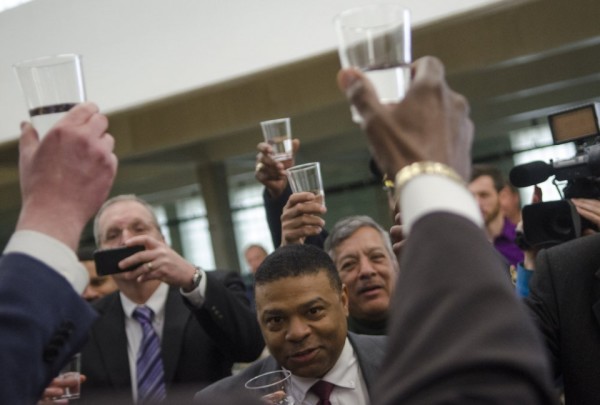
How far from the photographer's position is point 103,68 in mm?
6758

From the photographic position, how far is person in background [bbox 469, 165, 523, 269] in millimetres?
3996

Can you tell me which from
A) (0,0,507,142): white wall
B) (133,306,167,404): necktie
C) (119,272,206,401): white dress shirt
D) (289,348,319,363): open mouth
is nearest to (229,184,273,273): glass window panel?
(0,0,507,142): white wall

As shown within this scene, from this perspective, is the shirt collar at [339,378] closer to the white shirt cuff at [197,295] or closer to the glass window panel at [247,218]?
the white shirt cuff at [197,295]

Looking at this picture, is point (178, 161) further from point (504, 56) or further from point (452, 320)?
point (452, 320)

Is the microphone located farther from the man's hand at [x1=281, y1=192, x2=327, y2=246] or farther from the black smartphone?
the black smartphone

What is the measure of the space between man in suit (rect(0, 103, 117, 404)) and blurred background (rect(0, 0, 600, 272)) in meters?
4.29

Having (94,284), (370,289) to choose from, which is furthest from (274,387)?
(94,284)

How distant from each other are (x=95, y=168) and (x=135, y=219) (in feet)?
7.88

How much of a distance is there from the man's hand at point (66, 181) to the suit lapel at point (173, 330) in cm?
206

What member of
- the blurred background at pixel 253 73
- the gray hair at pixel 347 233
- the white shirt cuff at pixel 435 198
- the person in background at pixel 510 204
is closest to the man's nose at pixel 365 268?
the gray hair at pixel 347 233

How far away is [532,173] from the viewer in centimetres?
201

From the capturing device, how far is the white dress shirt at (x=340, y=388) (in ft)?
7.38

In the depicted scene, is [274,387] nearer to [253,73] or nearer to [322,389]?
[322,389]

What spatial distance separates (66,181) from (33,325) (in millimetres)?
171
